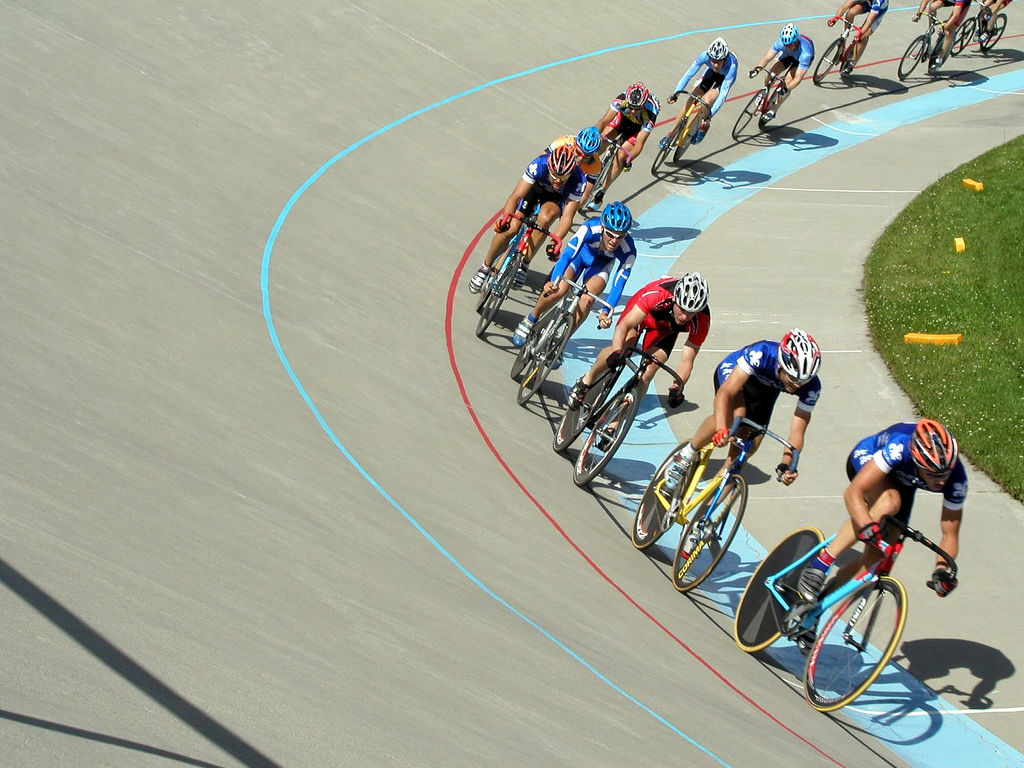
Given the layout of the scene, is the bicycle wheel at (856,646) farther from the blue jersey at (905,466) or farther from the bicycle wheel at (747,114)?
the bicycle wheel at (747,114)

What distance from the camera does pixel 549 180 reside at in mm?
9672

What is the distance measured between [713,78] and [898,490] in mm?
8375

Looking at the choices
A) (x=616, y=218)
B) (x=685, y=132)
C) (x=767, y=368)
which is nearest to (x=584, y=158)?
(x=616, y=218)

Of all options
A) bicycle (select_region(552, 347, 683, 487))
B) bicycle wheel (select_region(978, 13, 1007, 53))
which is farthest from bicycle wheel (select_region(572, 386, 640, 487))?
bicycle wheel (select_region(978, 13, 1007, 53))

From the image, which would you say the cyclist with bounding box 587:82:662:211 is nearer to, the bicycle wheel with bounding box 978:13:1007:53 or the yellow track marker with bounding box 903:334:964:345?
the yellow track marker with bounding box 903:334:964:345

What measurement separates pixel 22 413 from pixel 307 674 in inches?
96.0

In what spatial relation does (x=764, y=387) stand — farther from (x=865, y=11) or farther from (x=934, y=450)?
(x=865, y=11)

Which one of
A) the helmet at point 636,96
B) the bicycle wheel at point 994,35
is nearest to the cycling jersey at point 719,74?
the helmet at point 636,96

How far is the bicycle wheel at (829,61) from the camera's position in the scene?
17250mm

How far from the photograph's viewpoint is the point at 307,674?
4555 millimetres

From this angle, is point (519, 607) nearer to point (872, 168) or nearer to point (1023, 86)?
point (872, 168)

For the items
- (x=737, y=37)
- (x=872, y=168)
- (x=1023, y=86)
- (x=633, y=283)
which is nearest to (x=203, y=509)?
(x=633, y=283)

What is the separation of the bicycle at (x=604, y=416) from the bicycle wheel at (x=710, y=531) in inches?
36.4

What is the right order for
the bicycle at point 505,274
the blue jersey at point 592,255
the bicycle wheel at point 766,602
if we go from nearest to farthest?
the bicycle wheel at point 766,602 → the blue jersey at point 592,255 → the bicycle at point 505,274
